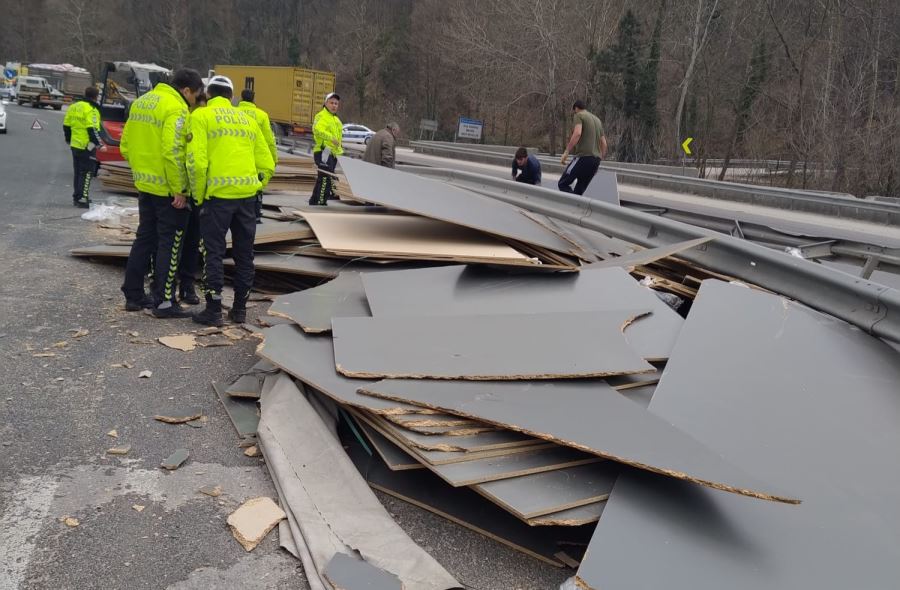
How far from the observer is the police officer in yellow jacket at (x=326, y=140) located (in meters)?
9.34

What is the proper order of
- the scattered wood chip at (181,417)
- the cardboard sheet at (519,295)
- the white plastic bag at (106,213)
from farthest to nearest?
the white plastic bag at (106,213)
the cardboard sheet at (519,295)
the scattered wood chip at (181,417)

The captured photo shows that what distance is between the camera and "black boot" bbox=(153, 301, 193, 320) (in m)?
5.13

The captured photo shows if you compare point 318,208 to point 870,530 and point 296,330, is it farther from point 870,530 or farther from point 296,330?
point 870,530

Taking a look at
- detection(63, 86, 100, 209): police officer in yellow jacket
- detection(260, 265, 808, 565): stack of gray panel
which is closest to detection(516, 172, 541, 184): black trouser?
detection(260, 265, 808, 565): stack of gray panel

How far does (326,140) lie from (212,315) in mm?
5553

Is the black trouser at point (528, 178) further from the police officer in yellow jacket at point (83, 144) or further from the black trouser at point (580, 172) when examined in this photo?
the police officer in yellow jacket at point (83, 144)

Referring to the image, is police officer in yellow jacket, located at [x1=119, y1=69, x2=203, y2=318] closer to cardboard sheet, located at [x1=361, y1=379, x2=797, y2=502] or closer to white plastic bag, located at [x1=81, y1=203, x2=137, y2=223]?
cardboard sheet, located at [x1=361, y1=379, x2=797, y2=502]

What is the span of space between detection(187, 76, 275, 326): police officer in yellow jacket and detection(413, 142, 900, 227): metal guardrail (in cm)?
1170

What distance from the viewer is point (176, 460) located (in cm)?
309

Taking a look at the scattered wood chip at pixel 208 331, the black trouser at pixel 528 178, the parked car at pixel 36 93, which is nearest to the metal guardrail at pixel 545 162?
the black trouser at pixel 528 178

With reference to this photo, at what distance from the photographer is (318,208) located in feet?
23.6

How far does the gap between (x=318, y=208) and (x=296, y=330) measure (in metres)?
3.62

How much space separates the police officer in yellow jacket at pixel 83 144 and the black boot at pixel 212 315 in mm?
6210

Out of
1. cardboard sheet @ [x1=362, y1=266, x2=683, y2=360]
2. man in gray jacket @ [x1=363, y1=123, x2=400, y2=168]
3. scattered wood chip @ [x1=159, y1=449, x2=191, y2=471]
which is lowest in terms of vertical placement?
scattered wood chip @ [x1=159, y1=449, x2=191, y2=471]
